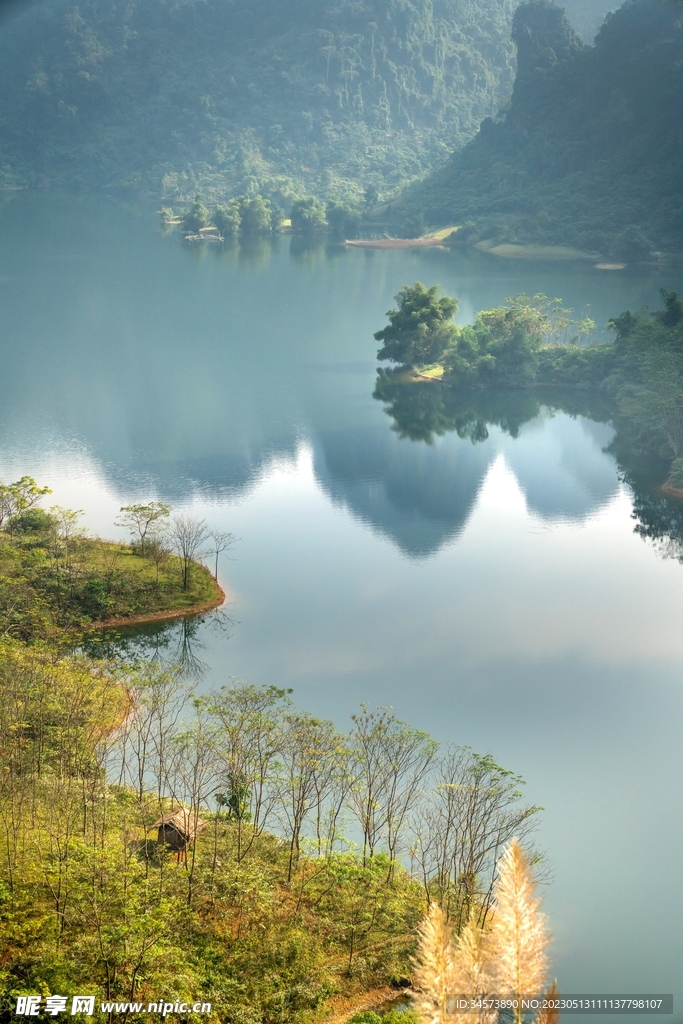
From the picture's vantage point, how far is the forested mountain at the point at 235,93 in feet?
342

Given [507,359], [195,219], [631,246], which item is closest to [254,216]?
[195,219]

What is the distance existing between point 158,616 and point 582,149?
70.5 meters

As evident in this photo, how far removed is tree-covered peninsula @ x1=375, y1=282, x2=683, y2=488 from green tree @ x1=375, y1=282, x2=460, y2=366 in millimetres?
41

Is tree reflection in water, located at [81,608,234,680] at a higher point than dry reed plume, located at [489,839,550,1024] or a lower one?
higher

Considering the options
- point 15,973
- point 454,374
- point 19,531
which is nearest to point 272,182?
point 454,374

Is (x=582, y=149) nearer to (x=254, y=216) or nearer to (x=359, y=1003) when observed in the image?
(x=254, y=216)

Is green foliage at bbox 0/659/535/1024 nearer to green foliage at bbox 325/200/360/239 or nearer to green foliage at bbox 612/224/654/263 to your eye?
green foliage at bbox 612/224/654/263

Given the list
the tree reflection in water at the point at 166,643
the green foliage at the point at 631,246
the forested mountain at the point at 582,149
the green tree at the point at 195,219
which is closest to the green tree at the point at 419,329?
the tree reflection in water at the point at 166,643

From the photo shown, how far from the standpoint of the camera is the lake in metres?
16.8

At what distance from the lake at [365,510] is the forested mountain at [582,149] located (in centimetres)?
→ 1393

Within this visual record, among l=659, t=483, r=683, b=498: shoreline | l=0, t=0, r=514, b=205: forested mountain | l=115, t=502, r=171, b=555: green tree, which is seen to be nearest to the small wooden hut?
l=115, t=502, r=171, b=555: green tree

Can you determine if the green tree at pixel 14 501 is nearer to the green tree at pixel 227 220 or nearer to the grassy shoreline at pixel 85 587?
the grassy shoreline at pixel 85 587

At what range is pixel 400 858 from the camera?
49.3 feet

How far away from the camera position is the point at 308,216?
8488 centimetres
